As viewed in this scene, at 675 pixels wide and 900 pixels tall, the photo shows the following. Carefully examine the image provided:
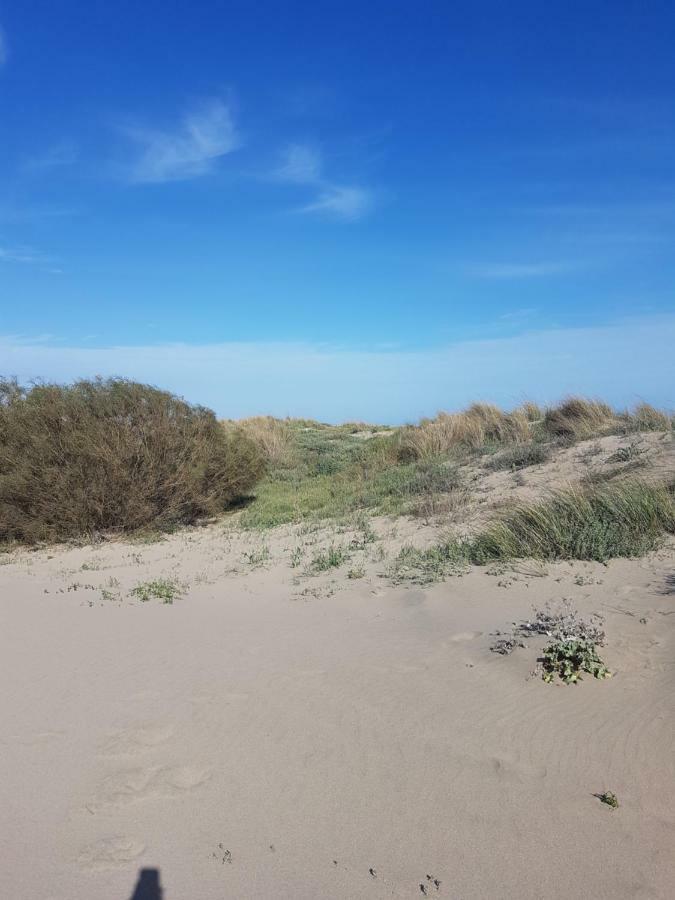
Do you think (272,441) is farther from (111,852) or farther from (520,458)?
(111,852)

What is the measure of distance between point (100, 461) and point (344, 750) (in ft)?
24.9

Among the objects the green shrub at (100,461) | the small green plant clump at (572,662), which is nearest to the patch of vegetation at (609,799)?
the small green plant clump at (572,662)

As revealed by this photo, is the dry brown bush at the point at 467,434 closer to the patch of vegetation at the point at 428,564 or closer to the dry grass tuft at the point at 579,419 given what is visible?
the dry grass tuft at the point at 579,419

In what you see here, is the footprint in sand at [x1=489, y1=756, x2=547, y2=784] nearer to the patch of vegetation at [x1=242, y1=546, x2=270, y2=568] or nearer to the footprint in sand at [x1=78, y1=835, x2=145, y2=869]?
the footprint in sand at [x1=78, y1=835, x2=145, y2=869]

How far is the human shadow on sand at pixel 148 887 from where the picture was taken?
257 cm

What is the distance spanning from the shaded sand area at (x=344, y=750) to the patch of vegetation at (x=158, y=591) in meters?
0.41

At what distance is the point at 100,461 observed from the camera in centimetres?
997

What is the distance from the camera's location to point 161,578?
301 inches

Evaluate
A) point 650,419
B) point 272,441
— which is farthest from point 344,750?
point 272,441

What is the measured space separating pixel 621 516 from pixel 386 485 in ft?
17.1

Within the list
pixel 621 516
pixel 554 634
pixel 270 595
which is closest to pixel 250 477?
pixel 270 595

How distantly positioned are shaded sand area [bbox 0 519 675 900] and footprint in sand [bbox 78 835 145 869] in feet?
0.03

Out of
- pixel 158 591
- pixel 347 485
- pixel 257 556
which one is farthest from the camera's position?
pixel 347 485

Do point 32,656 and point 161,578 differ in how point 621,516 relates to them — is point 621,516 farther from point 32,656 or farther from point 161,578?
point 32,656
